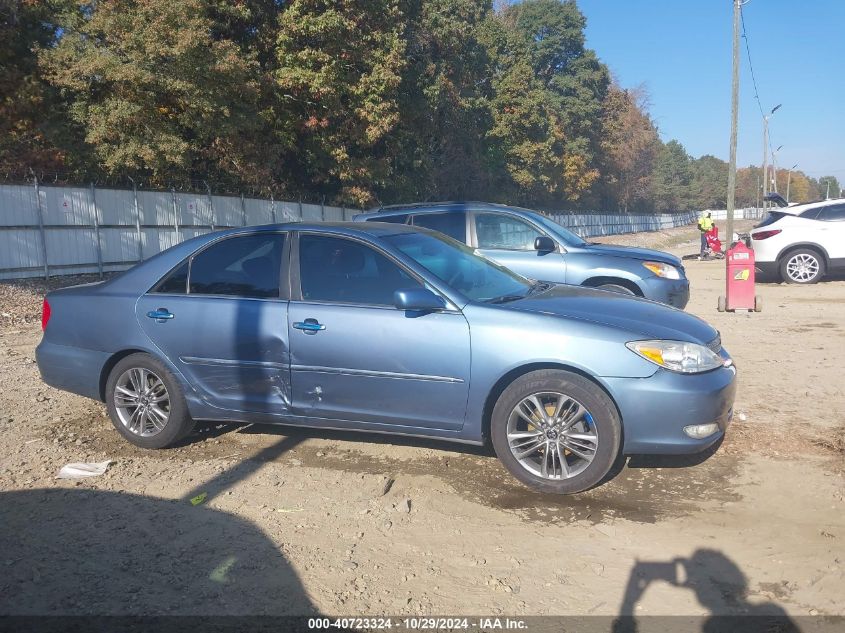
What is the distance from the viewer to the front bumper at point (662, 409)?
14.5 feet

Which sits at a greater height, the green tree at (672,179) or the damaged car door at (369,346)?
the green tree at (672,179)

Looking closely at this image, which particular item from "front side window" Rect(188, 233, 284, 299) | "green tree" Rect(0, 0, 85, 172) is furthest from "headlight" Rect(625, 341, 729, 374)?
"green tree" Rect(0, 0, 85, 172)

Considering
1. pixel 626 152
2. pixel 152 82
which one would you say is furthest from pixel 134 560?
pixel 626 152

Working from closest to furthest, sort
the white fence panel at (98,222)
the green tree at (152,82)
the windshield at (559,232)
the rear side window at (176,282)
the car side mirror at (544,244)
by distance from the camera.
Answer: the rear side window at (176,282) → the car side mirror at (544,244) → the windshield at (559,232) → the white fence panel at (98,222) → the green tree at (152,82)

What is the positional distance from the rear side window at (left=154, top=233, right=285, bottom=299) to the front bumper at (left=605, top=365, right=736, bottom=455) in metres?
2.45

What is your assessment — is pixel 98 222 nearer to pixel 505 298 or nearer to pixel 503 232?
pixel 503 232

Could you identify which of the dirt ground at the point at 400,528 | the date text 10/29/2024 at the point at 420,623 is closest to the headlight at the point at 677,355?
the dirt ground at the point at 400,528

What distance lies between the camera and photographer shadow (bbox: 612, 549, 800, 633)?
10.4 ft

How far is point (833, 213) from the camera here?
15.1 m

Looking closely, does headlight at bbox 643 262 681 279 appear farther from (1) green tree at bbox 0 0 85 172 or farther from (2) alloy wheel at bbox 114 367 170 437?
(1) green tree at bbox 0 0 85 172

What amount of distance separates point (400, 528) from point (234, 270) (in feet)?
7.73

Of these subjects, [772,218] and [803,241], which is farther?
[772,218]

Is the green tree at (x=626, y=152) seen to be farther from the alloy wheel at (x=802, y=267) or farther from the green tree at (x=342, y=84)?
the alloy wheel at (x=802, y=267)

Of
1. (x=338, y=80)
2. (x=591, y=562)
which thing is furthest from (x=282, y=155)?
(x=591, y=562)
